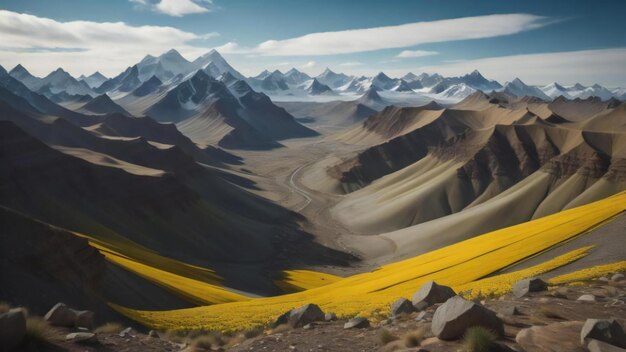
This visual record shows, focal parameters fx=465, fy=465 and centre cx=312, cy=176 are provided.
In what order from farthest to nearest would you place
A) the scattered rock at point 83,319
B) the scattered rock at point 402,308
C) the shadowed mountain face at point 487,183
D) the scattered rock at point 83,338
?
1. the shadowed mountain face at point 487,183
2. the scattered rock at point 402,308
3. the scattered rock at point 83,319
4. the scattered rock at point 83,338

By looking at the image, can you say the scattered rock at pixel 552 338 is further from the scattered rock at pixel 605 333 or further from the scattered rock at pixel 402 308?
the scattered rock at pixel 402 308

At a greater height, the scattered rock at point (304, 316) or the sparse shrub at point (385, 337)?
the sparse shrub at point (385, 337)

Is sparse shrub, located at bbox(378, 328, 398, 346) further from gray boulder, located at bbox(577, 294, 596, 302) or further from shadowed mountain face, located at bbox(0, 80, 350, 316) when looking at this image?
shadowed mountain face, located at bbox(0, 80, 350, 316)

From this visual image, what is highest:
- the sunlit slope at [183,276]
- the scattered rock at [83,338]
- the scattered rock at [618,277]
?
the scattered rock at [618,277]

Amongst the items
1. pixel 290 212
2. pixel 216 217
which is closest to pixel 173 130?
pixel 290 212

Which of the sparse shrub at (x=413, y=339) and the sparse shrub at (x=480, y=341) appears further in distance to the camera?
Answer: the sparse shrub at (x=413, y=339)

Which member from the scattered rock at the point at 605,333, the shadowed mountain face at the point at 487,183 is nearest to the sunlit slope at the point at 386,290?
the scattered rock at the point at 605,333

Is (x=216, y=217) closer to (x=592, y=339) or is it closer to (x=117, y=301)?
(x=117, y=301)
